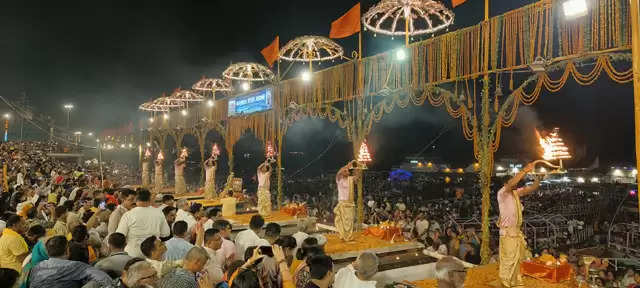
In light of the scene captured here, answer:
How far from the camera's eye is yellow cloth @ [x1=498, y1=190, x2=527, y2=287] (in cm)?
578

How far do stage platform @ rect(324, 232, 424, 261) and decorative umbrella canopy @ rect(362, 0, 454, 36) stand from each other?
5.33 meters

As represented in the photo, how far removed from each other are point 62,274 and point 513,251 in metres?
5.88

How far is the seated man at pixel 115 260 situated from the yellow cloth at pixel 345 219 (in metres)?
5.50

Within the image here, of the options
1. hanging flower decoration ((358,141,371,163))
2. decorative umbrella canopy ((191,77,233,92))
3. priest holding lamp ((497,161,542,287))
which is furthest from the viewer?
decorative umbrella canopy ((191,77,233,92))

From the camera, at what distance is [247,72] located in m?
15.9

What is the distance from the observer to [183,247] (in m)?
4.17

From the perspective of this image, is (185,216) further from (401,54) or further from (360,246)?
(401,54)

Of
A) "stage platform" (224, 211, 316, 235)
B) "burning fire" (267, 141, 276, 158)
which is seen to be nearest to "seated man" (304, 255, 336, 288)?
"stage platform" (224, 211, 316, 235)

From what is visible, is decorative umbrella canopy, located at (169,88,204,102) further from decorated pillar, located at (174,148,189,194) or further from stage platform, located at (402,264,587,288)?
stage platform, located at (402,264,587,288)

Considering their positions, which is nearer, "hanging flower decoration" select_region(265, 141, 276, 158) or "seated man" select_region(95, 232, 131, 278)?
"seated man" select_region(95, 232, 131, 278)

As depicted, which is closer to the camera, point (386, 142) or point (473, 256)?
point (473, 256)

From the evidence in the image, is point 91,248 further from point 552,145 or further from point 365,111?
point 365,111

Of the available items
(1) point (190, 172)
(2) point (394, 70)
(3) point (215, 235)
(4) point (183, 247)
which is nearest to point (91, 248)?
(4) point (183, 247)

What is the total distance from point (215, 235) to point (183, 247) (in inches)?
16.5
